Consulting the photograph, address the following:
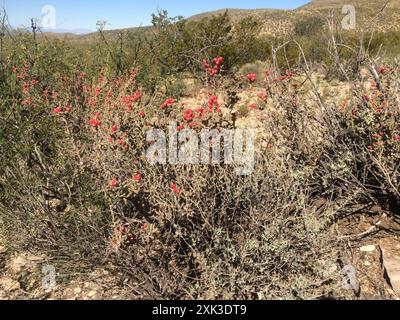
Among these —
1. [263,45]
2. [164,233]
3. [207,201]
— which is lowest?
[164,233]

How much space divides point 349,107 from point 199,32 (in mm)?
9176

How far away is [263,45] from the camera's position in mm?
14586

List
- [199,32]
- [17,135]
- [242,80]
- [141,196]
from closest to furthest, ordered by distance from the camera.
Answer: [141,196] → [242,80] → [17,135] → [199,32]

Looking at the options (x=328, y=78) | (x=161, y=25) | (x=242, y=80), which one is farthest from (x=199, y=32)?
(x=242, y=80)

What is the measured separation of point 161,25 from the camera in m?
12.2

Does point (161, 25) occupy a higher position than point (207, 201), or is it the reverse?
point (161, 25)

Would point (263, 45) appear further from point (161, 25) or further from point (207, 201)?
point (207, 201)
